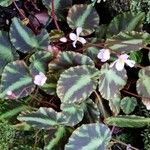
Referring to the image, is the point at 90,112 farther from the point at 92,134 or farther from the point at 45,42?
the point at 45,42

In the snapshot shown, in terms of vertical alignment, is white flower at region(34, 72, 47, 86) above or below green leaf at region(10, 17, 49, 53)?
below

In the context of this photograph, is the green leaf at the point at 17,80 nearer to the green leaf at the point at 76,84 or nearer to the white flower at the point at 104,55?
the green leaf at the point at 76,84

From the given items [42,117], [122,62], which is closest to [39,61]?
[42,117]

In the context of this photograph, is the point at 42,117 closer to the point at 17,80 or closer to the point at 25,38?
the point at 17,80

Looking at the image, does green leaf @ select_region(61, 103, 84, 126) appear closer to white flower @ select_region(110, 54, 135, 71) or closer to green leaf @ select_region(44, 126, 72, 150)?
green leaf @ select_region(44, 126, 72, 150)

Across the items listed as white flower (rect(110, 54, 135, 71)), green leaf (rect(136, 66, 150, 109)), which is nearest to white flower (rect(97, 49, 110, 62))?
white flower (rect(110, 54, 135, 71))
